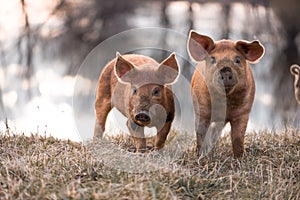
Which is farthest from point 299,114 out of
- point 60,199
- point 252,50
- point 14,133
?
point 60,199

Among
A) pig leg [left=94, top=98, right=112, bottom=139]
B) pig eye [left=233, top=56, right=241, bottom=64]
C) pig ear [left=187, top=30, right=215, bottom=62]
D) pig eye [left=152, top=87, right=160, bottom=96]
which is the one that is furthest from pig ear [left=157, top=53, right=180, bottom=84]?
pig leg [left=94, top=98, right=112, bottom=139]

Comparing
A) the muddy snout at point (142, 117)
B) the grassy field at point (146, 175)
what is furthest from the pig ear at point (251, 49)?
the muddy snout at point (142, 117)

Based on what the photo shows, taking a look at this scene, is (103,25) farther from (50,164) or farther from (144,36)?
(50,164)

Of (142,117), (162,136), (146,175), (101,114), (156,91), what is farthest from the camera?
(101,114)

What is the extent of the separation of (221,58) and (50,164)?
164cm

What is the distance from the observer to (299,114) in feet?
25.2

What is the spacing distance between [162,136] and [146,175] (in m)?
0.90

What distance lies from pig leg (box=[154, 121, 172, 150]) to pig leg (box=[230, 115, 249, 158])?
561mm

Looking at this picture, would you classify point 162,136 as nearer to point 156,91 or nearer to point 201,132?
point 201,132

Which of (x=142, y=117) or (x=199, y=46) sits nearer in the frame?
(x=142, y=117)

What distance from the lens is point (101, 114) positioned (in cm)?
645

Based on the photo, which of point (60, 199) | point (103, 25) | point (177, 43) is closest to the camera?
point (60, 199)

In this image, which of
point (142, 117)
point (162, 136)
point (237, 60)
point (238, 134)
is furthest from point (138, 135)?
point (237, 60)

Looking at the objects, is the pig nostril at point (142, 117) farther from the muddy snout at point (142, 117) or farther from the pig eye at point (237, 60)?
the pig eye at point (237, 60)
